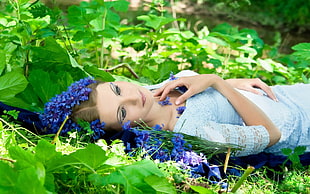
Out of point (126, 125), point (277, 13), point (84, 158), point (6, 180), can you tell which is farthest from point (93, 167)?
point (277, 13)

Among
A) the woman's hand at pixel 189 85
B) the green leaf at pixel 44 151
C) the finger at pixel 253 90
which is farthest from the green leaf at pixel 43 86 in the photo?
the finger at pixel 253 90

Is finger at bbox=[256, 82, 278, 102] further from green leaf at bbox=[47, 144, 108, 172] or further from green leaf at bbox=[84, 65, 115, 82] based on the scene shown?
green leaf at bbox=[47, 144, 108, 172]

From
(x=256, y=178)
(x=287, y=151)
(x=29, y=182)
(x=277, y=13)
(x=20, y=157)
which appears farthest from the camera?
(x=277, y=13)

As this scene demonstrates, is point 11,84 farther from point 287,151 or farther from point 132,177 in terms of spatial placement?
point 287,151

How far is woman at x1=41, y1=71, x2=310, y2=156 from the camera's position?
208cm

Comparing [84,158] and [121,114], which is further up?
[84,158]

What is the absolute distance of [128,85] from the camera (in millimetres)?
2172

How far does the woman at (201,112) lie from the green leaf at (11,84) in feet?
0.53

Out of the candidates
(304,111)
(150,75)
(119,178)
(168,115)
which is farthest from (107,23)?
(119,178)

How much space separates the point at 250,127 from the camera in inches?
82.9

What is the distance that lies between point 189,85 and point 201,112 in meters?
0.17

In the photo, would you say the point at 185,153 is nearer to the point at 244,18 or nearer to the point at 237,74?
the point at 237,74

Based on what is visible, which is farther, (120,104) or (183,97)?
(183,97)

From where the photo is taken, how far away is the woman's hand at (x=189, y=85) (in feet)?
7.29
